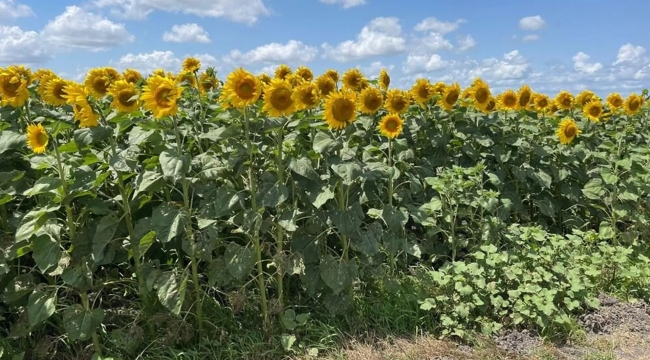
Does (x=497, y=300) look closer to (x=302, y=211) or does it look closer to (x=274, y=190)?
(x=302, y=211)

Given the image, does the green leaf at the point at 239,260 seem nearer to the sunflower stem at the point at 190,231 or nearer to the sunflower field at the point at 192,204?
the sunflower field at the point at 192,204

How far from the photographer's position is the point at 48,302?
A: 10.2 feet

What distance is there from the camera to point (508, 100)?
211 inches

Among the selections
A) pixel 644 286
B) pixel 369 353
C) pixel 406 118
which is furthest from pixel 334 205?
pixel 644 286

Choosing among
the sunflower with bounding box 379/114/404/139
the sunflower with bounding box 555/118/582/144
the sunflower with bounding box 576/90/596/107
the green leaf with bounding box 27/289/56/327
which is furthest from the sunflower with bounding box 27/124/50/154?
the sunflower with bounding box 576/90/596/107

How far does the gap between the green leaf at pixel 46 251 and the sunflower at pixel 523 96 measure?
3.97 meters

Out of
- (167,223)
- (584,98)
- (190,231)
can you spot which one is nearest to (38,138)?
(167,223)

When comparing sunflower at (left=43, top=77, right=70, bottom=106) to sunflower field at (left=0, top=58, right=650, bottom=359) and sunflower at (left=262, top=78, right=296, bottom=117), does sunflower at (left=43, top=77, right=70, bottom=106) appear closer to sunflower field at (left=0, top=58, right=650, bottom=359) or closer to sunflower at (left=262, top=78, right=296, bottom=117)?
sunflower field at (left=0, top=58, right=650, bottom=359)

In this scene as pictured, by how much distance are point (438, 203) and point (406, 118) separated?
3.43ft

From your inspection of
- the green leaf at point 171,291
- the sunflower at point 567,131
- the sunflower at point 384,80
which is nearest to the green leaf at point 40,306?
the green leaf at point 171,291

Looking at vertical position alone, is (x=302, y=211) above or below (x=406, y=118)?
below

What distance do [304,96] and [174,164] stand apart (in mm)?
764

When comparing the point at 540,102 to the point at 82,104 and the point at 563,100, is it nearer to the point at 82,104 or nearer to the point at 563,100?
the point at 563,100

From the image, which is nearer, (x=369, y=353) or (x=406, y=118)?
(x=369, y=353)
